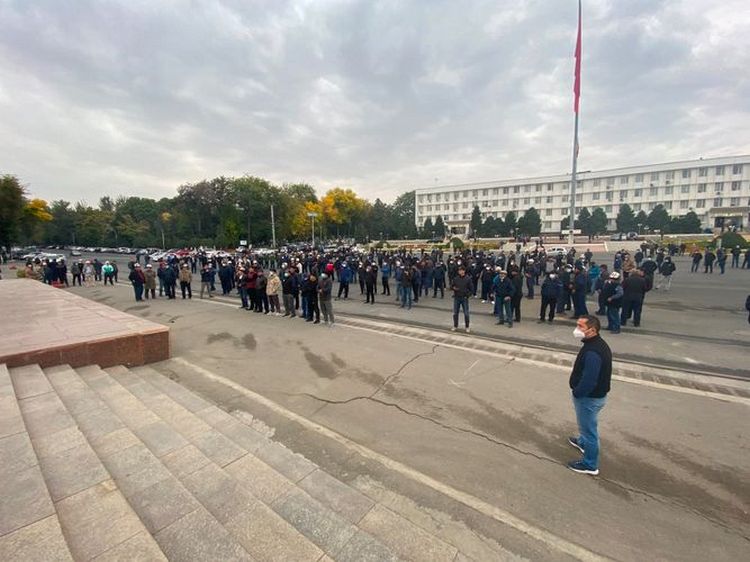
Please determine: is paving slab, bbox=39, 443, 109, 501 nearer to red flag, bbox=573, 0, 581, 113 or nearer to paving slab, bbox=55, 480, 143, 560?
paving slab, bbox=55, 480, 143, 560

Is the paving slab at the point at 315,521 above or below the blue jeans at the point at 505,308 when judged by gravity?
below

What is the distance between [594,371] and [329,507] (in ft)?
10.2

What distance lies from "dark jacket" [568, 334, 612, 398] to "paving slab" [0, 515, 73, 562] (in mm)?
4535

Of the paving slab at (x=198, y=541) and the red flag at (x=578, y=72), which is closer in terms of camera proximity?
the paving slab at (x=198, y=541)

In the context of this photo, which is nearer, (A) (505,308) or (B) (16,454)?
(B) (16,454)

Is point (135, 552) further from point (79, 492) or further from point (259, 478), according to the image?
point (259, 478)

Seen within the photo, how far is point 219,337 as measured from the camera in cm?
969

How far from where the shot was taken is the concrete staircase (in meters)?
2.37

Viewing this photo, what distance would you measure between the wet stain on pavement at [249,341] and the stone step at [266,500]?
384 centimetres

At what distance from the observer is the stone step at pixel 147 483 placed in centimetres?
243

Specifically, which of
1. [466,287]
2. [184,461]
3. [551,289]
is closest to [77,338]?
[184,461]

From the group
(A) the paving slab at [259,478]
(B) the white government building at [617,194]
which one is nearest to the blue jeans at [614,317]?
(A) the paving slab at [259,478]

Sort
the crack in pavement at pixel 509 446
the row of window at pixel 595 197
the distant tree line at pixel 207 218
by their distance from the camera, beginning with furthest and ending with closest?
the row of window at pixel 595 197 → the distant tree line at pixel 207 218 → the crack in pavement at pixel 509 446

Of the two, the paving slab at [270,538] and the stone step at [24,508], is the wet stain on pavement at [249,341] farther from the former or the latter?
the paving slab at [270,538]
